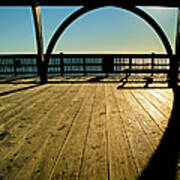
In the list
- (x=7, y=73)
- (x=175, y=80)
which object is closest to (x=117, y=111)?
(x=175, y=80)

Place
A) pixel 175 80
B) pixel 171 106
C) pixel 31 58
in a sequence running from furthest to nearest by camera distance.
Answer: pixel 31 58, pixel 175 80, pixel 171 106

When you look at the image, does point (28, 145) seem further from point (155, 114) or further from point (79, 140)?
point (155, 114)

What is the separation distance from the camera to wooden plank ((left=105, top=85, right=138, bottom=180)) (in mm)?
1144

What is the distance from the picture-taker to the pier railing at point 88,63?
774cm

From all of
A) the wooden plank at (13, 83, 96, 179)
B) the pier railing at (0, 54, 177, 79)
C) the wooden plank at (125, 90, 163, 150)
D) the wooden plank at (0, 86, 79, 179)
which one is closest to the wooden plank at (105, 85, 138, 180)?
the wooden plank at (125, 90, 163, 150)

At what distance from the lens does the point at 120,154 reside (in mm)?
1381

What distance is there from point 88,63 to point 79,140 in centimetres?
664

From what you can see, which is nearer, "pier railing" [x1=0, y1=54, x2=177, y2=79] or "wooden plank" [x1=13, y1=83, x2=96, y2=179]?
"wooden plank" [x1=13, y1=83, x2=96, y2=179]

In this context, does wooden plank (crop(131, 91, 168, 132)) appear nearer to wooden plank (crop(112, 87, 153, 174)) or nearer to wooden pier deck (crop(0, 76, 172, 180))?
wooden pier deck (crop(0, 76, 172, 180))

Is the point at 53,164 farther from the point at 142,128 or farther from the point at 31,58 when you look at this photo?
the point at 31,58

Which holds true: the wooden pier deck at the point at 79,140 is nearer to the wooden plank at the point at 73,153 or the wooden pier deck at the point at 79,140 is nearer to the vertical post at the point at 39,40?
the wooden plank at the point at 73,153

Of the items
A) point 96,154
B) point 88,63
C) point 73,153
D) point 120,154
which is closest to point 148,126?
point 120,154

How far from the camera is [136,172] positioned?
1.15 metres

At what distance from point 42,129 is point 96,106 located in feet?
4.24
